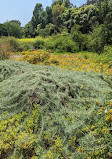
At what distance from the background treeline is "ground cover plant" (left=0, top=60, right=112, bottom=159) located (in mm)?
7319

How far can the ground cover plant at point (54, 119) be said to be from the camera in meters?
1.56

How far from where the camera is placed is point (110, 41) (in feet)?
28.0

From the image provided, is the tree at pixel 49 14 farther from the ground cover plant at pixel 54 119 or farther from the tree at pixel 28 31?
the ground cover plant at pixel 54 119

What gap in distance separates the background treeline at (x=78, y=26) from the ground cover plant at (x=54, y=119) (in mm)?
7319

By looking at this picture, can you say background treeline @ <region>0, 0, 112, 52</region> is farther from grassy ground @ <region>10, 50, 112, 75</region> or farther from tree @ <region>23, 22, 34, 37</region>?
grassy ground @ <region>10, 50, 112, 75</region>

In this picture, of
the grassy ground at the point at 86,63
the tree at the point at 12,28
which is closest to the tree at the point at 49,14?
the tree at the point at 12,28

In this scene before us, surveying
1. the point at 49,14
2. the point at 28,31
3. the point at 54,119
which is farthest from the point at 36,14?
the point at 54,119

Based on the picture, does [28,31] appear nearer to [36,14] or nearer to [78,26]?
[36,14]

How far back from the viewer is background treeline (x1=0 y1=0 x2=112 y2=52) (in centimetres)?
873

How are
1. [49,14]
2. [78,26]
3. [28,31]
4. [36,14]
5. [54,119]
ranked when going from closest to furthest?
[54,119]
[78,26]
[49,14]
[36,14]
[28,31]

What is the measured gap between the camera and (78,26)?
44.0 feet

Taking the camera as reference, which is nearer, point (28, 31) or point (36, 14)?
point (36, 14)

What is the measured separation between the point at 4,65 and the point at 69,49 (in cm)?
798

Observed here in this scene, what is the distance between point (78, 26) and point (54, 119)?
526 inches
